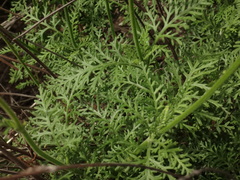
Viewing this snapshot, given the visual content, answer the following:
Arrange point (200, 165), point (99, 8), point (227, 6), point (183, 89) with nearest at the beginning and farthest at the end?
point (183, 89) < point (200, 165) < point (227, 6) < point (99, 8)

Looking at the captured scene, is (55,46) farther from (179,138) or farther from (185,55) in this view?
(179,138)

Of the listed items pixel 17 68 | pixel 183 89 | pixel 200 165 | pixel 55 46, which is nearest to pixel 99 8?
pixel 55 46

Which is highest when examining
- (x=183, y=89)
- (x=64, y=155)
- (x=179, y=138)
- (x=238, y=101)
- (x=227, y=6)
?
(x=227, y=6)

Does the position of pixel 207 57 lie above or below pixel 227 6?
below

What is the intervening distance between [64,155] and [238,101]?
0.95m

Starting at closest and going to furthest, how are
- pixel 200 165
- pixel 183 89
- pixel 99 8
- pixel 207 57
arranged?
pixel 183 89, pixel 207 57, pixel 200 165, pixel 99 8

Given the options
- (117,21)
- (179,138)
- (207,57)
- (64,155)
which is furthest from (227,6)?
(64,155)

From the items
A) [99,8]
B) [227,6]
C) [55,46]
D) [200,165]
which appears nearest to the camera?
[200,165]

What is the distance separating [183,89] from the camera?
150 cm

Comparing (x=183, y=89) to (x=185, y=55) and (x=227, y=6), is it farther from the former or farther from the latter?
(x=227, y=6)

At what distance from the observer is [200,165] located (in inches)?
67.8

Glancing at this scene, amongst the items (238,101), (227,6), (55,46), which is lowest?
(238,101)

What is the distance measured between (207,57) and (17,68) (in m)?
1.45

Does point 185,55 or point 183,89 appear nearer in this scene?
point 183,89
